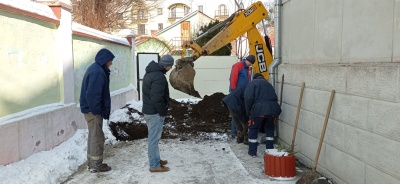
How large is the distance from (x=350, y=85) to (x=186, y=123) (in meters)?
5.88

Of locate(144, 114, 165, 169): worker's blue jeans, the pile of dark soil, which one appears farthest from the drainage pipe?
locate(144, 114, 165, 169): worker's blue jeans

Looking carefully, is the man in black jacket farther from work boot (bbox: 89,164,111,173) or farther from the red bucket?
the red bucket

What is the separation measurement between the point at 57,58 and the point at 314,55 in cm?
475

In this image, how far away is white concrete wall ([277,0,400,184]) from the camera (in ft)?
11.3

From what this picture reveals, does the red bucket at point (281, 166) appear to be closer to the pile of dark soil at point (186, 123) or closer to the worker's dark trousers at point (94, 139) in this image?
the worker's dark trousers at point (94, 139)

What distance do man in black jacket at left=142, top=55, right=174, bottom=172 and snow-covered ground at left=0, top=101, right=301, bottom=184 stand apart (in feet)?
1.02

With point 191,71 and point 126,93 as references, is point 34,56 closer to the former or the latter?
point 191,71

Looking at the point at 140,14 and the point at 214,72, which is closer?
the point at 214,72

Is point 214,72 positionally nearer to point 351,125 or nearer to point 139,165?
point 139,165

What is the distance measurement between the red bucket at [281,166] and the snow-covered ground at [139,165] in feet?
0.39

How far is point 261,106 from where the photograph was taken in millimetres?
5809

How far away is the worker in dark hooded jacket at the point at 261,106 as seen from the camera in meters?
5.80

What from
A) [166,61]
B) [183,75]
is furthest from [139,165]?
[183,75]

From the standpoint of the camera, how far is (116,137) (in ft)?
25.9
